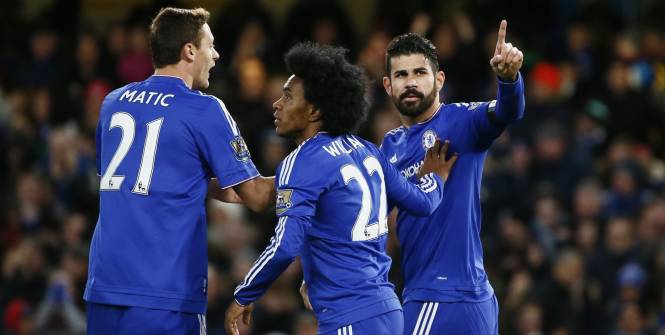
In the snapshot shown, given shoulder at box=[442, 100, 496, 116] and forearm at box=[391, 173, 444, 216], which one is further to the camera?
shoulder at box=[442, 100, 496, 116]

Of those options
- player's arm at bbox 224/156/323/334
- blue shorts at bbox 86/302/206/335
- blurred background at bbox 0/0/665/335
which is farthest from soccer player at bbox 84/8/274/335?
blurred background at bbox 0/0/665/335

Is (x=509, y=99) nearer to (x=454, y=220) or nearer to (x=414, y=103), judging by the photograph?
(x=414, y=103)

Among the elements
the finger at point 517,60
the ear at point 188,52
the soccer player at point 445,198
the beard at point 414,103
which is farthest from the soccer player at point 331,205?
the finger at point 517,60

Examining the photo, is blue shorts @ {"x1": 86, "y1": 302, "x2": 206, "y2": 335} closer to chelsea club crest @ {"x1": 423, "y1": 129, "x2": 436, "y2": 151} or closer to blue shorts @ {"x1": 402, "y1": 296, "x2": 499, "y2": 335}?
blue shorts @ {"x1": 402, "y1": 296, "x2": 499, "y2": 335}

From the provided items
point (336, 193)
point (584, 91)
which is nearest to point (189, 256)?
point (336, 193)

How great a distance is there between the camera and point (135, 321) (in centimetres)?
585

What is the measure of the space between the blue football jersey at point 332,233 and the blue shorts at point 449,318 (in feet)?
2.27

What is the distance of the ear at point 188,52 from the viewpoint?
20.3ft

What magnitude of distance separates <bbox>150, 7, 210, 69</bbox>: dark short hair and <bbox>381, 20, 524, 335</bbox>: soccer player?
134 cm

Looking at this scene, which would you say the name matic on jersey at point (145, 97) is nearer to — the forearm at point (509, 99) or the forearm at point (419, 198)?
the forearm at point (419, 198)

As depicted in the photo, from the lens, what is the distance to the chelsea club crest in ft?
22.6

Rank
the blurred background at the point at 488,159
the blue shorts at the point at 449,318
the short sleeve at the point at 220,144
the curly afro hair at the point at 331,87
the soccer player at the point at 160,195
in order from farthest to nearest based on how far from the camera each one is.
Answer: the blurred background at the point at 488,159 → the blue shorts at the point at 449,318 → the curly afro hair at the point at 331,87 → the short sleeve at the point at 220,144 → the soccer player at the point at 160,195

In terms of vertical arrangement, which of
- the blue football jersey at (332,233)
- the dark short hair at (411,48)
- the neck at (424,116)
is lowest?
the blue football jersey at (332,233)

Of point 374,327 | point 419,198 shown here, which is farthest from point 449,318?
→ point 374,327
